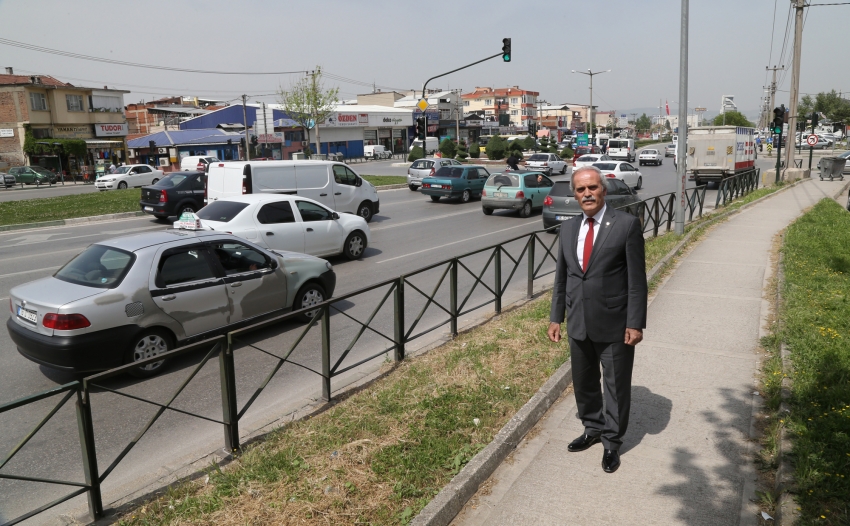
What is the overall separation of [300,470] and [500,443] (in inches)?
56.0

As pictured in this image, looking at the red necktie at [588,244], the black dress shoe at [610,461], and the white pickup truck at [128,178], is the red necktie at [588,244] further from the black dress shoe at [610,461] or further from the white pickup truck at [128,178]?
the white pickup truck at [128,178]

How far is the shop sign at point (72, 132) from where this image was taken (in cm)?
5194

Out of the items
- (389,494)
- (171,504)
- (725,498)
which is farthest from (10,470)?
(725,498)

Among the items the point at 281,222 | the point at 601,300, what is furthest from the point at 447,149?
the point at 601,300

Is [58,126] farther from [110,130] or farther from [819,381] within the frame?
[819,381]

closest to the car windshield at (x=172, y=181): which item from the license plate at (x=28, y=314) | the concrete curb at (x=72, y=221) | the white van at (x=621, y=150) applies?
the concrete curb at (x=72, y=221)

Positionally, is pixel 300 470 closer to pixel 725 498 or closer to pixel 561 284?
pixel 561 284

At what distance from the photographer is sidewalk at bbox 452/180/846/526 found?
396 centimetres

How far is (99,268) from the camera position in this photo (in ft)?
22.5

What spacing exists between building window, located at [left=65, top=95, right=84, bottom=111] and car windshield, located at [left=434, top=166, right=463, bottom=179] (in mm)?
41527

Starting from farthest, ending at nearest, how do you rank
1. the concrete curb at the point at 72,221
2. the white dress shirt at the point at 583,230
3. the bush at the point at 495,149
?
the bush at the point at 495,149 < the concrete curb at the point at 72,221 < the white dress shirt at the point at 583,230

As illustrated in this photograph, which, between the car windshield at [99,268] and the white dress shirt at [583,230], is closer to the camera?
the white dress shirt at [583,230]

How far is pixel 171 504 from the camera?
159 inches

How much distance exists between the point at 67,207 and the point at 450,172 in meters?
13.9
